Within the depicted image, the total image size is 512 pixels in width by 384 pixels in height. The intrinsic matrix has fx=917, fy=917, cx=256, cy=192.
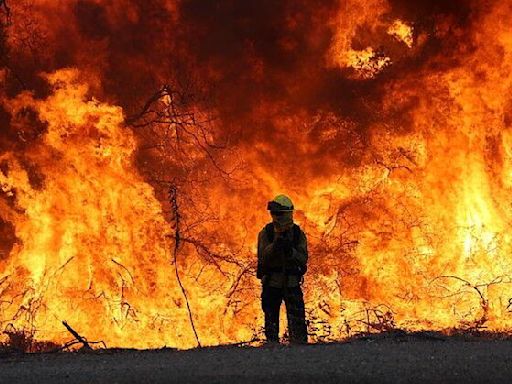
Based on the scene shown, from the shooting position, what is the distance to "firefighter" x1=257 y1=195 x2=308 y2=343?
9102mm

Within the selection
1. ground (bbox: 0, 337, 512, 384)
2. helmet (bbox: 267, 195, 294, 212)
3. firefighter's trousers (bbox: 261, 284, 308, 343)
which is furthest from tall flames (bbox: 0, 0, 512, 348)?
ground (bbox: 0, 337, 512, 384)

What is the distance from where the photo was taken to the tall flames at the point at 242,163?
1101cm

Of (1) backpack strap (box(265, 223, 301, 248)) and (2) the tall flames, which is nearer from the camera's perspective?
(1) backpack strap (box(265, 223, 301, 248))

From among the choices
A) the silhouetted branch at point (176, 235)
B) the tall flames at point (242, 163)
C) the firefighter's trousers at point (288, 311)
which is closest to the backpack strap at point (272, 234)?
the firefighter's trousers at point (288, 311)

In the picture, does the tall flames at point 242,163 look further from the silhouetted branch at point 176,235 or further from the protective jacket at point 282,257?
the protective jacket at point 282,257

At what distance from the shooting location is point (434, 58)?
11781 millimetres

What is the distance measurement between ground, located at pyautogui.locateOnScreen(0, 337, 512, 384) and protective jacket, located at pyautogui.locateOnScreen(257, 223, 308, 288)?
1.35m

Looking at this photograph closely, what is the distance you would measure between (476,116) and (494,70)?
1.99 ft

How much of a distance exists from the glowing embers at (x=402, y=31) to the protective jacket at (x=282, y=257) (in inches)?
156

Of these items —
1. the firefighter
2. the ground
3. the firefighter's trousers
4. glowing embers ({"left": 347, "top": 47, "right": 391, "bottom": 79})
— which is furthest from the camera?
glowing embers ({"left": 347, "top": 47, "right": 391, "bottom": 79})

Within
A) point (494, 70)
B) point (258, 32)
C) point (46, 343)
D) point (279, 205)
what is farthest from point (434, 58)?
point (46, 343)

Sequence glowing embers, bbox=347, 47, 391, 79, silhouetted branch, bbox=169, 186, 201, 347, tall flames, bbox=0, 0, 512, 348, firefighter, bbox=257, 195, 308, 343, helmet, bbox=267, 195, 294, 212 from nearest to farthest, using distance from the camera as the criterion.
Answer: helmet, bbox=267, 195, 294, 212
firefighter, bbox=257, 195, 308, 343
silhouetted branch, bbox=169, 186, 201, 347
tall flames, bbox=0, 0, 512, 348
glowing embers, bbox=347, 47, 391, 79

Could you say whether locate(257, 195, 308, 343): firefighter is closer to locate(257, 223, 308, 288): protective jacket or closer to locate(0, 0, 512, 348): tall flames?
locate(257, 223, 308, 288): protective jacket

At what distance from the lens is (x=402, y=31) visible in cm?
1213
